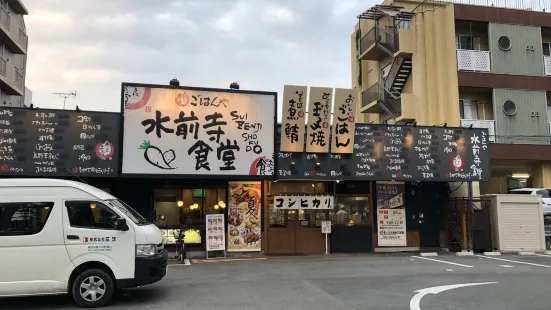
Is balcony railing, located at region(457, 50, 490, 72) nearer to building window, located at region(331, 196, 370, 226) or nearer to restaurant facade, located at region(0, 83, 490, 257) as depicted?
restaurant facade, located at region(0, 83, 490, 257)

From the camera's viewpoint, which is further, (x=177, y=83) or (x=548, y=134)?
(x=548, y=134)

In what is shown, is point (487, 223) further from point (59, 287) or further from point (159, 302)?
point (59, 287)

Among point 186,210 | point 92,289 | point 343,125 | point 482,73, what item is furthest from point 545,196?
point 92,289

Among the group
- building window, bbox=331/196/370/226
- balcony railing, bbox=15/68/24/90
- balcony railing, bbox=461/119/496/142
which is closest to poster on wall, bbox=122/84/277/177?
building window, bbox=331/196/370/226

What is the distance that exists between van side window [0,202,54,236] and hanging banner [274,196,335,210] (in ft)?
31.8

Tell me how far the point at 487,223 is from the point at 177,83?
1333cm

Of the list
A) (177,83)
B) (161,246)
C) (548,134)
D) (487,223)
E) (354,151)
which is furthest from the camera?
(548,134)

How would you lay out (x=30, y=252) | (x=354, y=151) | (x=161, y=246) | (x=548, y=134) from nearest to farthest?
1. (x=30, y=252)
2. (x=161, y=246)
3. (x=354, y=151)
4. (x=548, y=134)

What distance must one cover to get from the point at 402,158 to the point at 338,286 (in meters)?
7.85

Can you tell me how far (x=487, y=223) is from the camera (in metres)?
18.4

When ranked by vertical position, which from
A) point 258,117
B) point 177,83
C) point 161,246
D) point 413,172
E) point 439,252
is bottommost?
point 439,252

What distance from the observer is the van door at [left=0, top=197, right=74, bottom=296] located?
8.34m

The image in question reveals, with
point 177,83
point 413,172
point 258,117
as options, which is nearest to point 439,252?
point 413,172

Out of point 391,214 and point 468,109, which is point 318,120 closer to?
point 391,214
